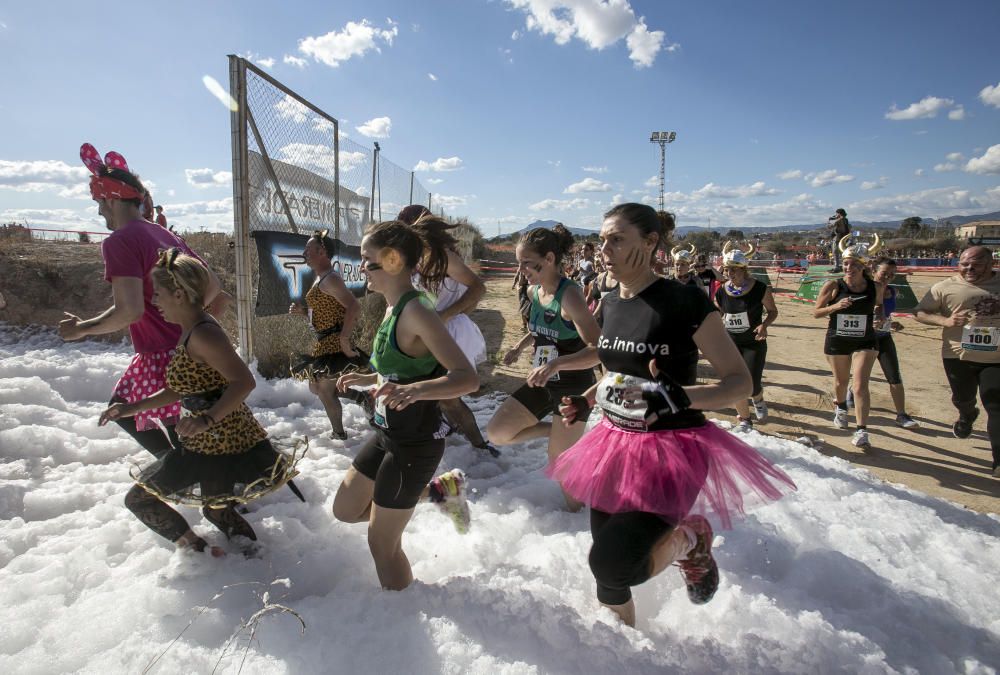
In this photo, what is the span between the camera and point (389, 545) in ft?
8.21

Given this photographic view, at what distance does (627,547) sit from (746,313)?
14.4ft

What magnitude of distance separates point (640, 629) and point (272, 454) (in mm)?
2044

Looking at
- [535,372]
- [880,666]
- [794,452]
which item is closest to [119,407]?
[535,372]

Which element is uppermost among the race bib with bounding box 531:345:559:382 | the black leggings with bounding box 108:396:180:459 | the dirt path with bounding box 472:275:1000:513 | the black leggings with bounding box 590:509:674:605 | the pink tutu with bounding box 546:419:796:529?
the race bib with bounding box 531:345:559:382

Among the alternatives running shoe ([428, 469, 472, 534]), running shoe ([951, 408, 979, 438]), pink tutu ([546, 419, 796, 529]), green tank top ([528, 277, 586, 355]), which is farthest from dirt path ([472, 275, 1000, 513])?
running shoe ([428, 469, 472, 534])

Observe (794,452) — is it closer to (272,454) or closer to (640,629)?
(640,629)

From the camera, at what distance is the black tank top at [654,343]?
7.10 ft

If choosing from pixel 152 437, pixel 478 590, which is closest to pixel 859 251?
pixel 478 590

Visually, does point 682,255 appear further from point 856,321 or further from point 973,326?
point 973,326

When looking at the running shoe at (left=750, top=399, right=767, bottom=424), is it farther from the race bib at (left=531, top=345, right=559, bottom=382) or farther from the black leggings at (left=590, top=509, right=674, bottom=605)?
the black leggings at (left=590, top=509, right=674, bottom=605)

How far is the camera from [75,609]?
2.47 m

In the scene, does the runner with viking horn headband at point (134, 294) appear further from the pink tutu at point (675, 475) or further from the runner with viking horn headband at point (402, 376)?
the pink tutu at point (675, 475)

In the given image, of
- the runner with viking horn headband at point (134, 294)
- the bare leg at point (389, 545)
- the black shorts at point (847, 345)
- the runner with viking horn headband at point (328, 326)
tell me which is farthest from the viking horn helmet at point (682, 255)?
the runner with viking horn headband at point (134, 294)

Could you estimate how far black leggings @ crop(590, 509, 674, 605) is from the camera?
2100 millimetres
